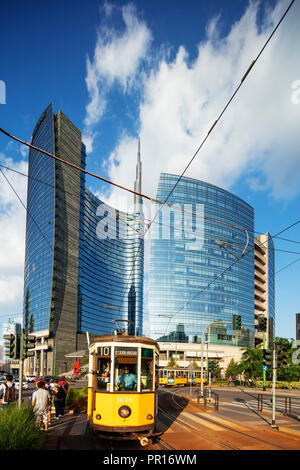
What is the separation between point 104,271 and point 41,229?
173 feet

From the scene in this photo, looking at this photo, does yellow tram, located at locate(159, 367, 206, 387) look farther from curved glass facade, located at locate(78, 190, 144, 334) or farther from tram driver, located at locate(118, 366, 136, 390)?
curved glass facade, located at locate(78, 190, 144, 334)

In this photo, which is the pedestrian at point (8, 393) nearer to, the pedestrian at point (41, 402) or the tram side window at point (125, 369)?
the pedestrian at point (41, 402)

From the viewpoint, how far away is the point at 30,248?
356 ft

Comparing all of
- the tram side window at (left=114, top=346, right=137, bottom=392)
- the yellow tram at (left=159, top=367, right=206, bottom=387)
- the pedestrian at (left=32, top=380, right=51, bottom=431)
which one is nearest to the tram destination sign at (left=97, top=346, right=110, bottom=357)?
the tram side window at (left=114, top=346, right=137, bottom=392)

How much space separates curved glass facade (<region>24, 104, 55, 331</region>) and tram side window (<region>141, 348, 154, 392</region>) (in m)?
82.2

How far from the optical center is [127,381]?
9602 millimetres

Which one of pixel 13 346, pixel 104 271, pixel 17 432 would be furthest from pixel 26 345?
pixel 104 271

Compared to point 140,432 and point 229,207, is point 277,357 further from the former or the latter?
point 229,207

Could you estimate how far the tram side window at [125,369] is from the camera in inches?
377

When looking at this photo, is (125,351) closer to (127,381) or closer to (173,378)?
(127,381)

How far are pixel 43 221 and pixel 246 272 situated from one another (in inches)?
2399

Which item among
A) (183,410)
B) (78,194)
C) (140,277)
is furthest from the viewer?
(140,277)

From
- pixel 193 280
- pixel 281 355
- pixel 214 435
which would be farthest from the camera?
pixel 193 280
